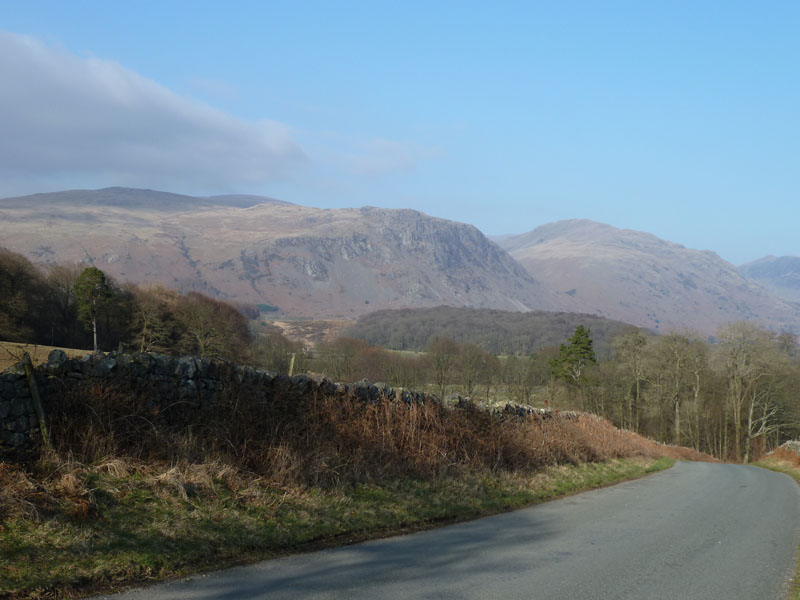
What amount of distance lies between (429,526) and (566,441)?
35.1ft

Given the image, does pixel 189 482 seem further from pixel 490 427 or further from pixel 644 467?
pixel 644 467

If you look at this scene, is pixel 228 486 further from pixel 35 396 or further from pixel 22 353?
pixel 22 353

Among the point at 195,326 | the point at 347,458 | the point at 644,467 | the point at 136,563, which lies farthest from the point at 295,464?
the point at 195,326

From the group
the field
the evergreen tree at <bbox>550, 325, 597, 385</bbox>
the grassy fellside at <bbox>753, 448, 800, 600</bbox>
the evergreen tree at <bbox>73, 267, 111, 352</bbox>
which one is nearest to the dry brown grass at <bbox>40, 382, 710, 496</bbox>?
the field

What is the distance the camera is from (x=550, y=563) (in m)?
8.41

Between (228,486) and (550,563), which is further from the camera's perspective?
(228,486)

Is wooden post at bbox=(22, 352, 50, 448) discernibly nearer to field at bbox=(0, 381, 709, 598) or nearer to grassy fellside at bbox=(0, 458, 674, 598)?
field at bbox=(0, 381, 709, 598)

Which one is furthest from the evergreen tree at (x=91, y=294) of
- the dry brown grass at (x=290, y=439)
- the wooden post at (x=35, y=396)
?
the wooden post at (x=35, y=396)

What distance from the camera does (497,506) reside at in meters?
12.6

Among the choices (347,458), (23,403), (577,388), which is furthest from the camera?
(577,388)

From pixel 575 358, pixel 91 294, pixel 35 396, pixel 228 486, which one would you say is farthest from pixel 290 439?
pixel 91 294

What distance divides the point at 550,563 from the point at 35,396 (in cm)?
728

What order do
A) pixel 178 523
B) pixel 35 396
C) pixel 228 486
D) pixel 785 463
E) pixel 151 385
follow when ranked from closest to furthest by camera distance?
pixel 178 523, pixel 35 396, pixel 228 486, pixel 151 385, pixel 785 463

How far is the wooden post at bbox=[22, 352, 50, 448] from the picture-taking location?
28.8 ft
